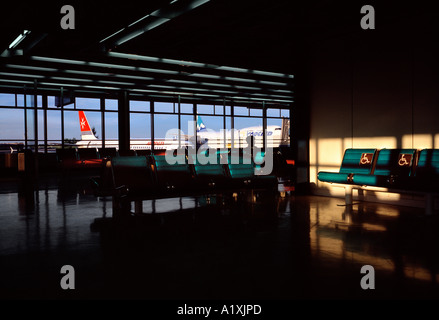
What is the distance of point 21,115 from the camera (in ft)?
49.0

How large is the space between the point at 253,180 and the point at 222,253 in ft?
8.38

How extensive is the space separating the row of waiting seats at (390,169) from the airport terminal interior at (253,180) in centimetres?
2

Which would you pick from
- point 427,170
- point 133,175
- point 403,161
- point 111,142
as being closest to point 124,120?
point 111,142

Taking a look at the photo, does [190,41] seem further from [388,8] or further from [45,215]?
[45,215]

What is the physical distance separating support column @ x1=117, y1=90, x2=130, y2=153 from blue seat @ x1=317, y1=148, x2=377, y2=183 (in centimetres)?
1212

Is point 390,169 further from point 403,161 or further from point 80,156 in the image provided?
point 80,156

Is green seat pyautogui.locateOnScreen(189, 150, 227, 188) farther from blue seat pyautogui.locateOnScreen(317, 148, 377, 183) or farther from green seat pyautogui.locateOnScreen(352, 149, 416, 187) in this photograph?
green seat pyautogui.locateOnScreen(352, 149, 416, 187)

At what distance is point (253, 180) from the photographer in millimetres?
5676

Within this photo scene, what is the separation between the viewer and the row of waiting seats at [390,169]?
5.11 meters

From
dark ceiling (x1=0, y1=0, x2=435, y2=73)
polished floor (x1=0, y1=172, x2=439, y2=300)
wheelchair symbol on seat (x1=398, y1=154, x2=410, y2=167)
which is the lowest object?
polished floor (x1=0, y1=172, x2=439, y2=300)

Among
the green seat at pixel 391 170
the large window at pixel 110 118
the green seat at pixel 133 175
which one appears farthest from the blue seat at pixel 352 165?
the large window at pixel 110 118

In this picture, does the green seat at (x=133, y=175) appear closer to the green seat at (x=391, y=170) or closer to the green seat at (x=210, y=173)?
the green seat at (x=210, y=173)

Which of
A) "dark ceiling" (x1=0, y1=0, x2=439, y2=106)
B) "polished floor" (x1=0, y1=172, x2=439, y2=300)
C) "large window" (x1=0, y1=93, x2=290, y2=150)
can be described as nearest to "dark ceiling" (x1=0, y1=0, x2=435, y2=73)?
"dark ceiling" (x1=0, y1=0, x2=439, y2=106)

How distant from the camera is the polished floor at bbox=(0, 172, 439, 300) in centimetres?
241
